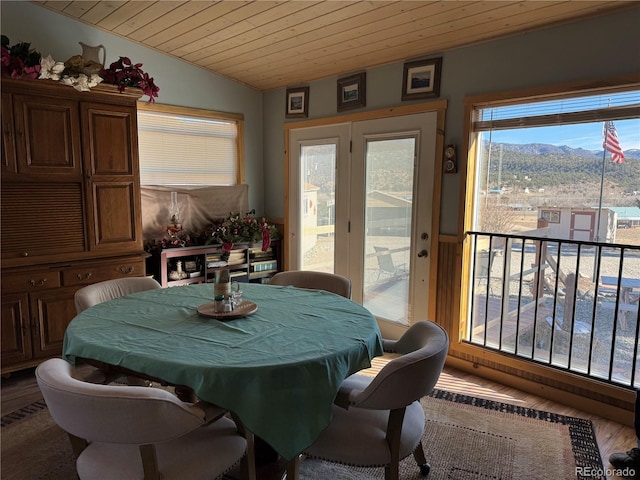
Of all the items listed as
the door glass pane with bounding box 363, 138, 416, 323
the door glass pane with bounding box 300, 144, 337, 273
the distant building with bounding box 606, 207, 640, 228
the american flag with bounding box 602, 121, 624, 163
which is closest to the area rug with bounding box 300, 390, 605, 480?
the door glass pane with bounding box 363, 138, 416, 323

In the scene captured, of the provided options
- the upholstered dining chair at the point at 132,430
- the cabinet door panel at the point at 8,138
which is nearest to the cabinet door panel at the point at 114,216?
the cabinet door panel at the point at 8,138

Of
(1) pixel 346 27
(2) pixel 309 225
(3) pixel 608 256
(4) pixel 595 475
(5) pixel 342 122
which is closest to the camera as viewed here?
(4) pixel 595 475

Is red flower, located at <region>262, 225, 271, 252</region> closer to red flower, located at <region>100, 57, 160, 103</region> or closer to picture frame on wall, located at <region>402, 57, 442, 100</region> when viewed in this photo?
red flower, located at <region>100, 57, 160, 103</region>

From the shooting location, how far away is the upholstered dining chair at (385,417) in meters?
1.54

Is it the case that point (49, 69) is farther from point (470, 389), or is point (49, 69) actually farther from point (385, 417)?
point (470, 389)

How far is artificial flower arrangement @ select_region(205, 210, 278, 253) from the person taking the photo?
4.14m

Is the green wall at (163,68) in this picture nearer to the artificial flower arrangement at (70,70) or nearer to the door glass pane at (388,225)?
the artificial flower arrangement at (70,70)

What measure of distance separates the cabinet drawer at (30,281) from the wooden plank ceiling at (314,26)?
1897 mm

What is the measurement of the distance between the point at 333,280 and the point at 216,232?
1.76 metres

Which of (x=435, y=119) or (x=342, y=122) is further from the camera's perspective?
(x=342, y=122)

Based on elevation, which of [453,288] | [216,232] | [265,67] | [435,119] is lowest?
[453,288]

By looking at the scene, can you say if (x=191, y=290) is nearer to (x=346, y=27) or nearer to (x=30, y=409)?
(x=30, y=409)

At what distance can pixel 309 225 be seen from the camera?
4.38 m

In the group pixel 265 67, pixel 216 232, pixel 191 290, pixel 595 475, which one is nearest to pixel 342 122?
pixel 265 67
